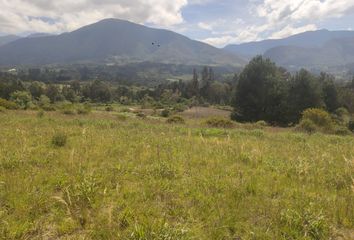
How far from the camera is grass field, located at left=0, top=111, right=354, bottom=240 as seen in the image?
499 centimetres

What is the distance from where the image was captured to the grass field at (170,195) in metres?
A: 4.99

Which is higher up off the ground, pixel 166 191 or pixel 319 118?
pixel 166 191

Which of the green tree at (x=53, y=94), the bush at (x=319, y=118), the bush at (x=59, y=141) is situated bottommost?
the green tree at (x=53, y=94)

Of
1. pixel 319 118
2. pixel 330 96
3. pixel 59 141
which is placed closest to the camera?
pixel 59 141

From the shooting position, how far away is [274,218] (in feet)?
17.7

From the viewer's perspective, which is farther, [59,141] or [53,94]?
[53,94]

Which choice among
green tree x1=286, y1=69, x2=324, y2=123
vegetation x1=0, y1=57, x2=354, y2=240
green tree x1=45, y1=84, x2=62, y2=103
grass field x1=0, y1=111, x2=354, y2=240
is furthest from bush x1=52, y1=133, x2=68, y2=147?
green tree x1=45, y1=84, x2=62, y2=103

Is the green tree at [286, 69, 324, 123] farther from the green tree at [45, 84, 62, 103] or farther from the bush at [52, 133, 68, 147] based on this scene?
the green tree at [45, 84, 62, 103]

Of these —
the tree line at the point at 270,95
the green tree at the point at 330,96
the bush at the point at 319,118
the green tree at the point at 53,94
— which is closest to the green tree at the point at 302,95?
the tree line at the point at 270,95

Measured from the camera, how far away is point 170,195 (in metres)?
6.39

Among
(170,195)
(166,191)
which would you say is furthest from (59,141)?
(170,195)

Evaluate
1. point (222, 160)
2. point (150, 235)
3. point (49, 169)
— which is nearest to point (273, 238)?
point (150, 235)

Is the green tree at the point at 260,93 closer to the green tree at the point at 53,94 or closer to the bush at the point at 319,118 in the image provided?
the bush at the point at 319,118

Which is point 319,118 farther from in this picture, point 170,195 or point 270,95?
point 170,195
